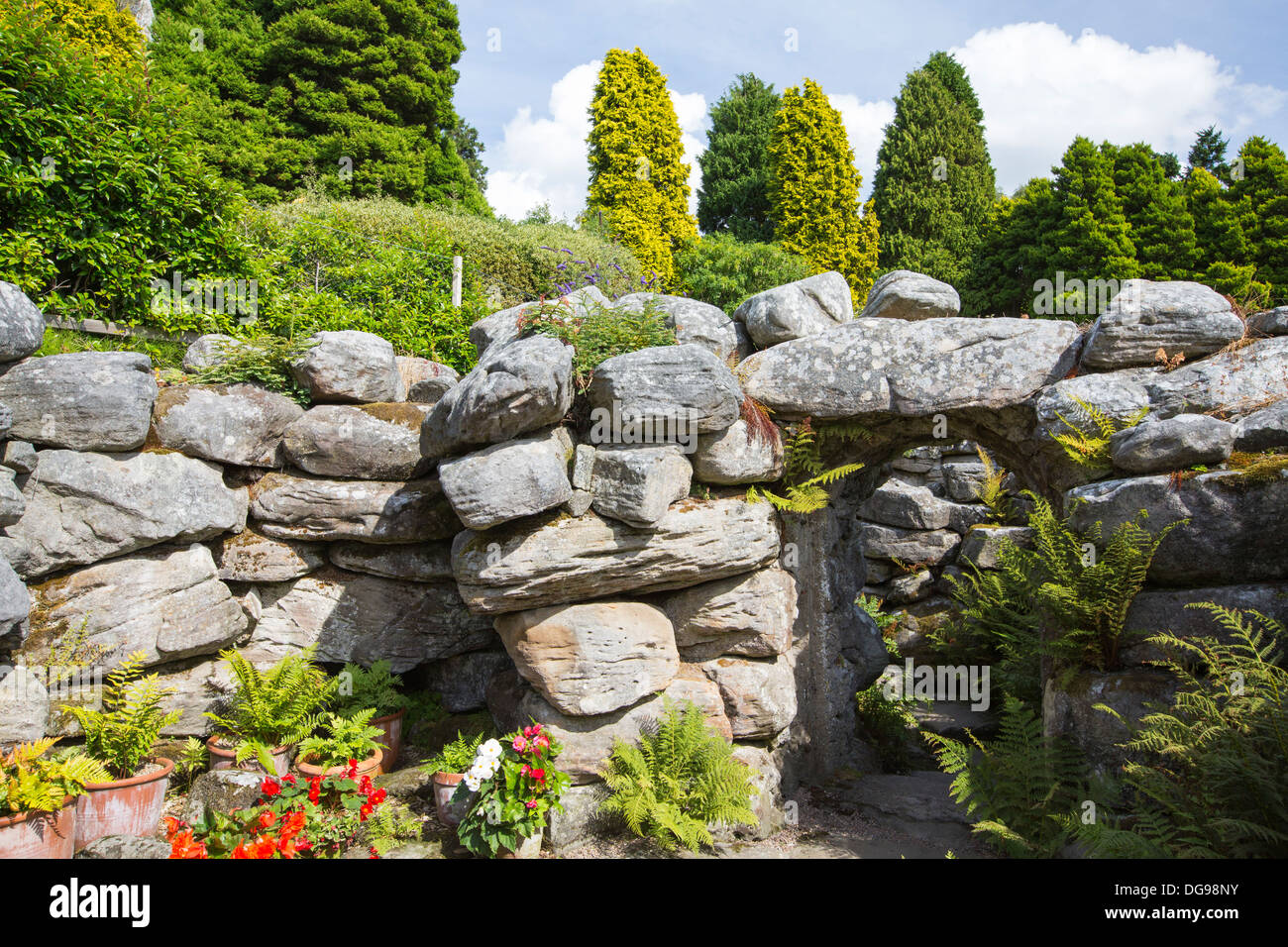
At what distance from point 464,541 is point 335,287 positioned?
16.9 ft

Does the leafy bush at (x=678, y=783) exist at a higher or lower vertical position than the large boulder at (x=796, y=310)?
lower

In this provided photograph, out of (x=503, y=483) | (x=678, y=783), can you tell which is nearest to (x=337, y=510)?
(x=503, y=483)

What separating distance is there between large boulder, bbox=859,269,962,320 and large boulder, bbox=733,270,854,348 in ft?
1.19

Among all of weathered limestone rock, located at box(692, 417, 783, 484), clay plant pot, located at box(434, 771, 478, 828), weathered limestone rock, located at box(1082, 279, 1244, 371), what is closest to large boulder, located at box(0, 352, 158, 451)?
clay plant pot, located at box(434, 771, 478, 828)

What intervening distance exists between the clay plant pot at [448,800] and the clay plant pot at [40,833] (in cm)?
228

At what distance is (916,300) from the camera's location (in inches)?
270

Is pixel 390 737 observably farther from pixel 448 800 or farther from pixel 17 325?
pixel 17 325

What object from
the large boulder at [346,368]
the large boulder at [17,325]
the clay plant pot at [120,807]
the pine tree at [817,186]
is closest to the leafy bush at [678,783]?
the clay plant pot at [120,807]

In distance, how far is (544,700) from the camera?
5.80 metres

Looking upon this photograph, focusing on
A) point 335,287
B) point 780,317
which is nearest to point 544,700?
point 780,317

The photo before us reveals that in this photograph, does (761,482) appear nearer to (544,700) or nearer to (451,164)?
(544,700)

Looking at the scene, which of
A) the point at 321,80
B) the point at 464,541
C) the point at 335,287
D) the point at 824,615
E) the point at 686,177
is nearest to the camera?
the point at 464,541

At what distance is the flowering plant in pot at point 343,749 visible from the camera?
5609mm

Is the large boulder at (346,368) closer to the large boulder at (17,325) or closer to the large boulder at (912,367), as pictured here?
the large boulder at (17,325)
